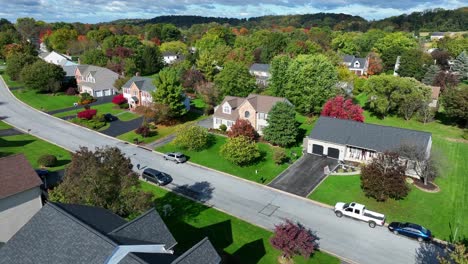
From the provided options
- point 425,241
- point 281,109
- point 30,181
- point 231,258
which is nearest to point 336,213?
point 425,241

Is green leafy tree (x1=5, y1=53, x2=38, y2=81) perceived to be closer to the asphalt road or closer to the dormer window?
the asphalt road

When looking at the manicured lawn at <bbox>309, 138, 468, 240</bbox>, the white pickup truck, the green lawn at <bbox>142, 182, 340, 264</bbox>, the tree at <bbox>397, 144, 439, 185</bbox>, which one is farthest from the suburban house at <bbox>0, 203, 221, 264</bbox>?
the tree at <bbox>397, 144, 439, 185</bbox>

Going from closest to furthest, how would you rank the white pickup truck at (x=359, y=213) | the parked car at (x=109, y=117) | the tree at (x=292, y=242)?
the tree at (x=292, y=242) < the white pickup truck at (x=359, y=213) < the parked car at (x=109, y=117)

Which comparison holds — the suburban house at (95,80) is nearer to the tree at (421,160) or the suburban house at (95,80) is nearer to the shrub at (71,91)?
the shrub at (71,91)

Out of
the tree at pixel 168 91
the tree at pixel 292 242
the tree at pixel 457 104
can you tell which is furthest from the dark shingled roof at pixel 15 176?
the tree at pixel 457 104

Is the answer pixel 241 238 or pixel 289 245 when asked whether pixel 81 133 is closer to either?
pixel 241 238

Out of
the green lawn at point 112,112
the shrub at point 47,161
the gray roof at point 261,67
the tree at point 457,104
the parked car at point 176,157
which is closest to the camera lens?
the shrub at point 47,161

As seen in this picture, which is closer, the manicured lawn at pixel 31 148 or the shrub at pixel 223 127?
the manicured lawn at pixel 31 148
